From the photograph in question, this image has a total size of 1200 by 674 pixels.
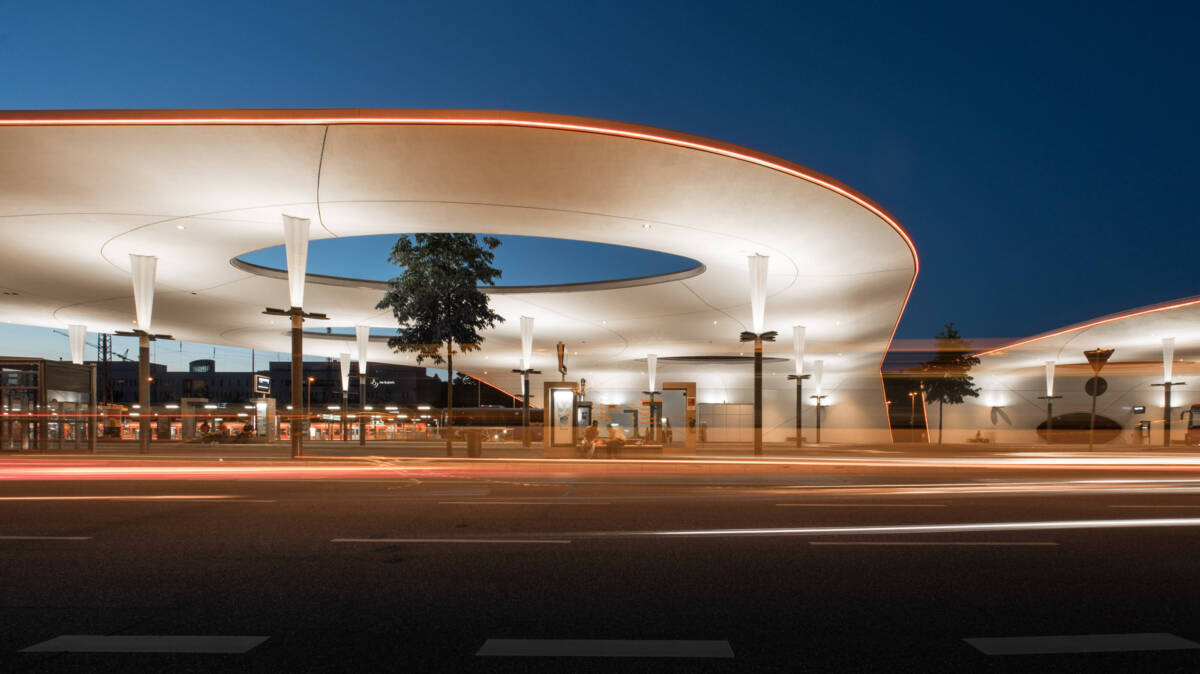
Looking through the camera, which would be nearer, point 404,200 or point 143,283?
point 404,200

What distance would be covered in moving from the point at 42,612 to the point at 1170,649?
7.29m

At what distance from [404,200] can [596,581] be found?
48.1 ft

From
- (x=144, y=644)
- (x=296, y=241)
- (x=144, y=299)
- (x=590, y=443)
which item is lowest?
(x=590, y=443)

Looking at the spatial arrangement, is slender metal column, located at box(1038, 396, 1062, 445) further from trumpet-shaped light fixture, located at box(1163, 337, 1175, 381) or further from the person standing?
the person standing

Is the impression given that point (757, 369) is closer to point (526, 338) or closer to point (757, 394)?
point (757, 394)

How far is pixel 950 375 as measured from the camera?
163 feet

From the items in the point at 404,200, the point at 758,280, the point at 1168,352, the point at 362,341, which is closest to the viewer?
the point at 404,200

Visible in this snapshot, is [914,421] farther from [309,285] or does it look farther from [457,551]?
[457,551]

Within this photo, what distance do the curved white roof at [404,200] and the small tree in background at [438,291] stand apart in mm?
2546

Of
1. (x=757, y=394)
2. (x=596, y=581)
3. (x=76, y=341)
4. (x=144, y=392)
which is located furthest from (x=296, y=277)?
(x=76, y=341)

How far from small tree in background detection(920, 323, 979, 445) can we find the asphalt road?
40.3 metres

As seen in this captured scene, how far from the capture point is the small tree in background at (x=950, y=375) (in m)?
49.2

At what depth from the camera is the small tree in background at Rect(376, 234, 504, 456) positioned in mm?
24016

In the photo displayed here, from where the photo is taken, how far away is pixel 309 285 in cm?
3078
